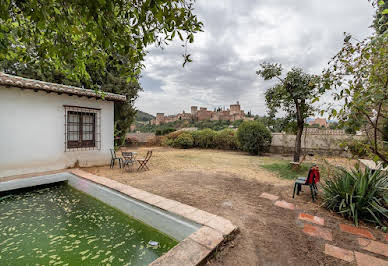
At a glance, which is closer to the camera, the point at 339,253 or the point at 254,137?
the point at 339,253

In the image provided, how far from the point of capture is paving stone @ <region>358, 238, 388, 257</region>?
223 cm

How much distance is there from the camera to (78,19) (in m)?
2.06

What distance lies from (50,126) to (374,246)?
28.6ft

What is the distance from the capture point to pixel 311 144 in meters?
11.5

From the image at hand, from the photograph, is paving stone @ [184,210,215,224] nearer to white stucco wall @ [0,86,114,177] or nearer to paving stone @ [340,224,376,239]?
paving stone @ [340,224,376,239]

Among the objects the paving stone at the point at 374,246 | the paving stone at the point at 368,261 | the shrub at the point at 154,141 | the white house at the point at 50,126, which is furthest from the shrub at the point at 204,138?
the paving stone at the point at 368,261

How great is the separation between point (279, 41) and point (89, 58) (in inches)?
283

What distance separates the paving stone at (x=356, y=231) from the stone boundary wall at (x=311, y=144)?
8.16m

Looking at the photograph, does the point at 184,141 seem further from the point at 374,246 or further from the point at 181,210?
the point at 374,246

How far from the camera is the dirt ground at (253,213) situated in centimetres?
211

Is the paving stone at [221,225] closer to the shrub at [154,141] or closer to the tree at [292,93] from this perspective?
the tree at [292,93]

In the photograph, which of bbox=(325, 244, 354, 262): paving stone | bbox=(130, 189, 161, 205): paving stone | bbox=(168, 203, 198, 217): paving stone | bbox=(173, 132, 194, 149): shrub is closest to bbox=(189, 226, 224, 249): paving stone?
bbox=(168, 203, 198, 217): paving stone

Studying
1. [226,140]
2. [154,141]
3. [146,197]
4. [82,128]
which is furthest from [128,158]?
[154,141]

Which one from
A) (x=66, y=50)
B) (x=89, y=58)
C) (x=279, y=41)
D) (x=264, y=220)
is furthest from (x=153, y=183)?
(x=279, y=41)
